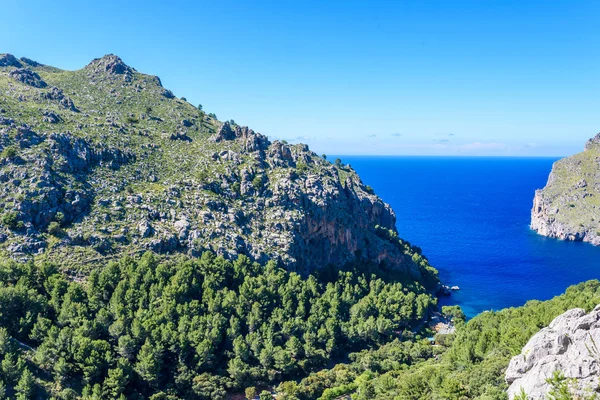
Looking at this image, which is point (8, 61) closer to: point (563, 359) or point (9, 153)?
point (9, 153)

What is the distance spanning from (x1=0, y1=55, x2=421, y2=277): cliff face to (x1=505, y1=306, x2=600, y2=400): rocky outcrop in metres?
61.2

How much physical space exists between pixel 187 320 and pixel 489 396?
5311cm

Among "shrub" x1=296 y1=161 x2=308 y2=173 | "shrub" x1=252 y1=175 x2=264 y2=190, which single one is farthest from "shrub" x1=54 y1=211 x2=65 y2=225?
"shrub" x1=296 y1=161 x2=308 y2=173

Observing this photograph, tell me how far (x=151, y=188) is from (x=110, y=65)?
83915 mm

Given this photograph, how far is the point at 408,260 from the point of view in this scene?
130 metres

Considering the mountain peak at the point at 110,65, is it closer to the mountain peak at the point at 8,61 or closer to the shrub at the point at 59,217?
the mountain peak at the point at 8,61

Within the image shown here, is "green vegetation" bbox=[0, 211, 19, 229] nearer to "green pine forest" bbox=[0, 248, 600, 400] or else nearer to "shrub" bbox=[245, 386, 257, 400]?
"green pine forest" bbox=[0, 248, 600, 400]

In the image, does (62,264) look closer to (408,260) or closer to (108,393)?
(108,393)

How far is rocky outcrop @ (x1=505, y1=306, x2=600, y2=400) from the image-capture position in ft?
133

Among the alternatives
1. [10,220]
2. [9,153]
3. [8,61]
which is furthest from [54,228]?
[8,61]

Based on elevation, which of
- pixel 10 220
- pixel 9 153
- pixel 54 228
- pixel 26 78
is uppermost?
pixel 26 78

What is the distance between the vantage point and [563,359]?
142 feet

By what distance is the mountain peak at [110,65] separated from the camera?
502ft

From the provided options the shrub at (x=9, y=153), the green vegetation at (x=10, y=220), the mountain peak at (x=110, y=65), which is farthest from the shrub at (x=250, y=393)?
the mountain peak at (x=110, y=65)
